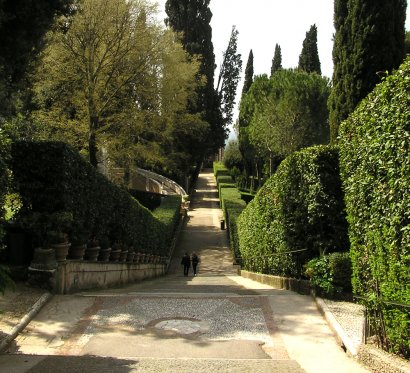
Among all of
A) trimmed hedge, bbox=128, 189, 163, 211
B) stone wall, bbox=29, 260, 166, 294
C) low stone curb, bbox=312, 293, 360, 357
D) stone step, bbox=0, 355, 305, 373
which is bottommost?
stone step, bbox=0, 355, 305, 373

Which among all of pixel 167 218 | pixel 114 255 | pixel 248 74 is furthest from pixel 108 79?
pixel 248 74

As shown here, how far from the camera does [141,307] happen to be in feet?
26.8

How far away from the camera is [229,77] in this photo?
1951 inches

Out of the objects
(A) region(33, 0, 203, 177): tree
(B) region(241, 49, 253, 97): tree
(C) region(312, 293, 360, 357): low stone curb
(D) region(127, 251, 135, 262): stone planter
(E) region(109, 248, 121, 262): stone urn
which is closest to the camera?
(C) region(312, 293, 360, 357): low stone curb

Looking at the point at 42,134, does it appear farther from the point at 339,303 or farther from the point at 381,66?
the point at 339,303

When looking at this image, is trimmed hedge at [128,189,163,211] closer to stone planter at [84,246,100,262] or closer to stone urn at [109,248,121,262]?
stone urn at [109,248,121,262]

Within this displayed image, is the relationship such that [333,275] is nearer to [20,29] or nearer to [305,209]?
[305,209]

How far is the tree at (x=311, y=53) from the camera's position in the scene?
5112 cm

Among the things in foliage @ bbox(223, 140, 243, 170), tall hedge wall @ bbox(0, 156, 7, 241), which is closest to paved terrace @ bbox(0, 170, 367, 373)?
tall hedge wall @ bbox(0, 156, 7, 241)

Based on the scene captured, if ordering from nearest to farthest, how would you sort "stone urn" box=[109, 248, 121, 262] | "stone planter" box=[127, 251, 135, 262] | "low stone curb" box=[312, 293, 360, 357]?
1. "low stone curb" box=[312, 293, 360, 357]
2. "stone urn" box=[109, 248, 121, 262]
3. "stone planter" box=[127, 251, 135, 262]

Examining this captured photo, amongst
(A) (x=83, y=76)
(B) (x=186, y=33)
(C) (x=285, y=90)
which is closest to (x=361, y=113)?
(A) (x=83, y=76)

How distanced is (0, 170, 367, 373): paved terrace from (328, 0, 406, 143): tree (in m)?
10.1

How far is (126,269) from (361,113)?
31.7ft

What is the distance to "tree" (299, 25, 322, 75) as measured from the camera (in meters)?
51.1
